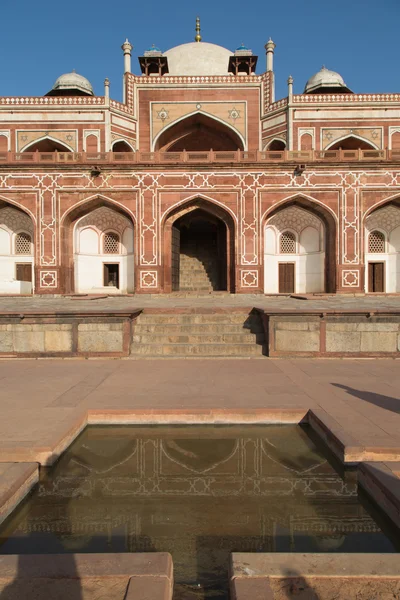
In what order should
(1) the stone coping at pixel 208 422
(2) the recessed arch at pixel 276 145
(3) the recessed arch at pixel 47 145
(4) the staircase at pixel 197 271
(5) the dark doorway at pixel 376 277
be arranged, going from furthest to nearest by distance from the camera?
(2) the recessed arch at pixel 276 145
(3) the recessed arch at pixel 47 145
(4) the staircase at pixel 197 271
(5) the dark doorway at pixel 376 277
(1) the stone coping at pixel 208 422

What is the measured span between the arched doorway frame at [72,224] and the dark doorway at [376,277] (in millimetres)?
9212

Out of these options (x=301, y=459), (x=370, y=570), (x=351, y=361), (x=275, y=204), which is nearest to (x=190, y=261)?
(x=275, y=204)

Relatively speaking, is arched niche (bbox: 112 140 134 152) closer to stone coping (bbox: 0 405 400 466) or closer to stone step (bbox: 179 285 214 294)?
stone step (bbox: 179 285 214 294)

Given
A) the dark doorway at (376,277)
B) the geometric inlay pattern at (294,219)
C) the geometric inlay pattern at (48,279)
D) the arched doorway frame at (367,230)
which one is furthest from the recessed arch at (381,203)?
the geometric inlay pattern at (48,279)

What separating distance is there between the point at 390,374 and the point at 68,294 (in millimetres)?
12170

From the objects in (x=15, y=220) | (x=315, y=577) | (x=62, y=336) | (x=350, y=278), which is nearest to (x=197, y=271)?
(x=350, y=278)

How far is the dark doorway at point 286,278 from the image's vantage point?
16.4m

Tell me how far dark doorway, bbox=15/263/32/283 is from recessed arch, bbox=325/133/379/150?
46.1 feet

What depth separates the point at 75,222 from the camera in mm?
15617

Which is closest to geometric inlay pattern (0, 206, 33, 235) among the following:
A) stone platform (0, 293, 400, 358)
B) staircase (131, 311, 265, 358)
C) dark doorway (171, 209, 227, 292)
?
dark doorway (171, 209, 227, 292)

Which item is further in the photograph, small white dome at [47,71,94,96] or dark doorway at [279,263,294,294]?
small white dome at [47,71,94,96]

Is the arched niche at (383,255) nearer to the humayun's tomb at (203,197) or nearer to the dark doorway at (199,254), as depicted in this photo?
the humayun's tomb at (203,197)

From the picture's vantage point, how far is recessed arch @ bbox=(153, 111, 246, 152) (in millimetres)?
19922

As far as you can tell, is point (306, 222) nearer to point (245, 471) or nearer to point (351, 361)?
point (351, 361)
